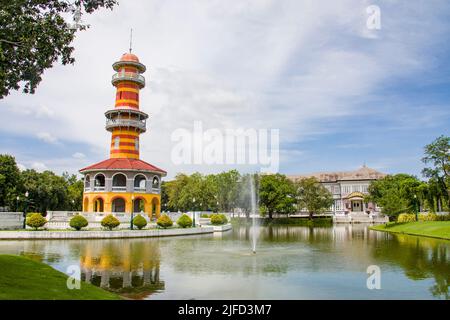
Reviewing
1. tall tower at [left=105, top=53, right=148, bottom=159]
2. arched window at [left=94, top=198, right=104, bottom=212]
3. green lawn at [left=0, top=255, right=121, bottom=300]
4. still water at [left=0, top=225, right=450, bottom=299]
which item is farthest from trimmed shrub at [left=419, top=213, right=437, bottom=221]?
green lawn at [left=0, top=255, right=121, bottom=300]

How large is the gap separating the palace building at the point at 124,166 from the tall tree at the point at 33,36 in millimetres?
33089

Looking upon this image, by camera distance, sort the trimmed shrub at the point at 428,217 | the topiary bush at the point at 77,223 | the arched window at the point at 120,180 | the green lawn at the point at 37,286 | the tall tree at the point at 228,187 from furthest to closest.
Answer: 1. the tall tree at the point at 228,187
2. the arched window at the point at 120,180
3. the trimmed shrub at the point at 428,217
4. the topiary bush at the point at 77,223
5. the green lawn at the point at 37,286

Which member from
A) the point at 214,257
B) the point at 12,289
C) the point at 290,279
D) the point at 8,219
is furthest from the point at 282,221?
the point at 12,289

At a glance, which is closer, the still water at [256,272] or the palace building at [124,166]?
the still water at [256,272]

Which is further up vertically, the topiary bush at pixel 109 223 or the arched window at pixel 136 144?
the arched window at pixel 136 144

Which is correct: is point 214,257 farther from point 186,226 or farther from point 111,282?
point 186,226

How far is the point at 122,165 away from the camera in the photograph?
Answer: 1788 inches

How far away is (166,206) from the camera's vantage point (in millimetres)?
85312

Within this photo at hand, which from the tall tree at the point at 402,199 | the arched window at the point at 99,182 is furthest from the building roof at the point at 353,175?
the arched window at the point at 99,182

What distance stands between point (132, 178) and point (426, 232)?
1229 inches

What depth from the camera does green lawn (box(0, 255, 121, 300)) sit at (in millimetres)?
8953

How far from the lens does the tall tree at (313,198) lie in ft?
235

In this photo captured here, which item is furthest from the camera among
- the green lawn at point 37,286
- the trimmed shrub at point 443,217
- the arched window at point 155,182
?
the arched window at point 155,182

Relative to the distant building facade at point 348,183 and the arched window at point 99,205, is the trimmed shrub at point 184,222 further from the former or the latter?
the distant building facade at point 348,183
